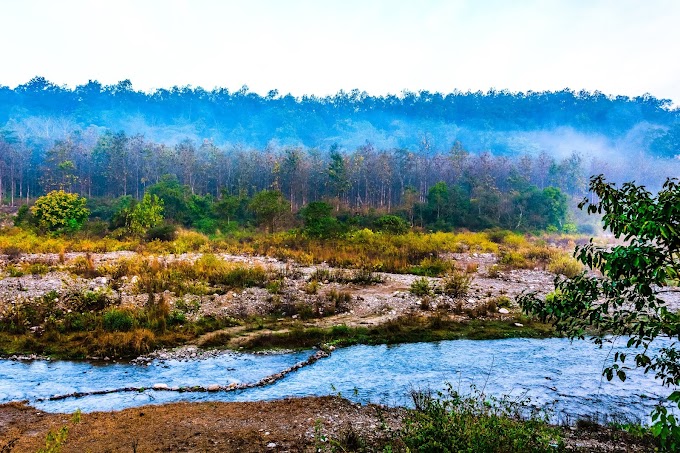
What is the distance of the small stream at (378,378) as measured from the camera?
9.68 metres

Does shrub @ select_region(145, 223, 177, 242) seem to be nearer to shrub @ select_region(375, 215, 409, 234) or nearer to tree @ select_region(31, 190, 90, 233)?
tree @ select_region(31, 190, 90, 233)

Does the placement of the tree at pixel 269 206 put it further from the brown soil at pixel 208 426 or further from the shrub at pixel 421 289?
the brown soil at pixel 208 426

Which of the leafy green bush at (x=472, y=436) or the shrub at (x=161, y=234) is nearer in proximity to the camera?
the leafy green bush at (x=472, y=436)

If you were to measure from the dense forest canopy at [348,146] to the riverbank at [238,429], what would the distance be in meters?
45.7

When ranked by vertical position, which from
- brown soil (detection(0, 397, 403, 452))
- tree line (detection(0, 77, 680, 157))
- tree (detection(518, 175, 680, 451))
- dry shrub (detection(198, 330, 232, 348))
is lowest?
dry shrub (detection(198, 330, 232, 348))

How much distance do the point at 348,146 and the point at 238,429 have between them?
157763 millimetres

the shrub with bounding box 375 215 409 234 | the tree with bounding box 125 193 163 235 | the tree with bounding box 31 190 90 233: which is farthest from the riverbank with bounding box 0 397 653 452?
the shrub with bounding box 375 215 409 234

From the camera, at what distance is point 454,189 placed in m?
60.5

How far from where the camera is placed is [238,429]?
7906 mm

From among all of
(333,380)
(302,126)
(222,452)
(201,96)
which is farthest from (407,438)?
(201,96)

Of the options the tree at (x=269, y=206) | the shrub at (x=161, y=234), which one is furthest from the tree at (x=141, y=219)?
the tree at (x=269, y=206)

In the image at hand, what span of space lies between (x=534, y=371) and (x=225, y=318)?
10.0m

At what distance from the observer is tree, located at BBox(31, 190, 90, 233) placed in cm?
3666

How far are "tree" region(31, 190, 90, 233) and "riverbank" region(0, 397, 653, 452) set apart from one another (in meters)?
32.2
